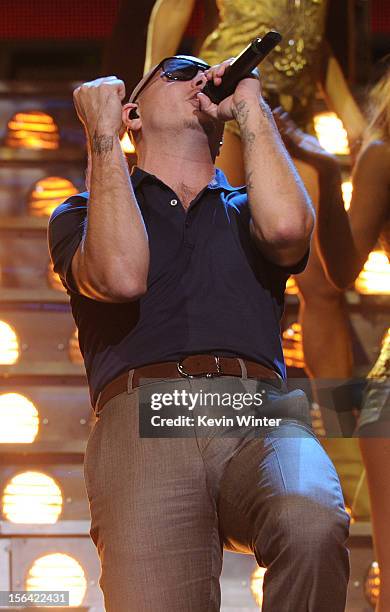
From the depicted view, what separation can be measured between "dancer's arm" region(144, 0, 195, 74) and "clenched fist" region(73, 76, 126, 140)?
46.8 inches

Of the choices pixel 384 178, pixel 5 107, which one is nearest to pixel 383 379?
pixel 384 178

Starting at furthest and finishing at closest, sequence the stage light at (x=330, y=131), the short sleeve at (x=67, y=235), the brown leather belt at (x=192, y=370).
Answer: the stage light at (x=330, y=131) < the short sleeve at (x=67, y=235) < the brown leather belt at (x=192, y=370)

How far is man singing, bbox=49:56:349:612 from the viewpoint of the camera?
4.75ft

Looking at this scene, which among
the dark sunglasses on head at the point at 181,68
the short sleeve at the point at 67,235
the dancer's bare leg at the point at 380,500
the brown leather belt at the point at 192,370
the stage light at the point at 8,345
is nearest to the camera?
the brown leather belt at the point at 192,370

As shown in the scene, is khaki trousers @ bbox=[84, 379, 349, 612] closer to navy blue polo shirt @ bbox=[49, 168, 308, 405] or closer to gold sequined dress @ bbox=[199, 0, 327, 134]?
navy blue polo shirt @ bbox=[49, 168, 308, 405]

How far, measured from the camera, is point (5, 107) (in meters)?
3.16

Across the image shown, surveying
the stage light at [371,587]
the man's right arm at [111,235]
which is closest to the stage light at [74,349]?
the stage light at [371,587]

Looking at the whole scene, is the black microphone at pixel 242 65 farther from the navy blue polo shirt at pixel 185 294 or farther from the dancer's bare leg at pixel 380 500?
the dancer's bare leg at pixel 380 500

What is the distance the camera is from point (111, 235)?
159cm

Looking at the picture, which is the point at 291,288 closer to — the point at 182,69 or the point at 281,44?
the point at 281,44

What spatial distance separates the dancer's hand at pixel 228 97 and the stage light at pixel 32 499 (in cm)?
111

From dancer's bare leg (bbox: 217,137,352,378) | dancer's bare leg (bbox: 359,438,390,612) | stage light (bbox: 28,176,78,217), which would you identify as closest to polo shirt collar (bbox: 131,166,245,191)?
dancer's bare leg (bbox: 359,438,390,612)

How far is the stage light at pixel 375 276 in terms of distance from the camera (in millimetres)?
2971

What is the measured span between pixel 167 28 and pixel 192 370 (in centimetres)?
161
